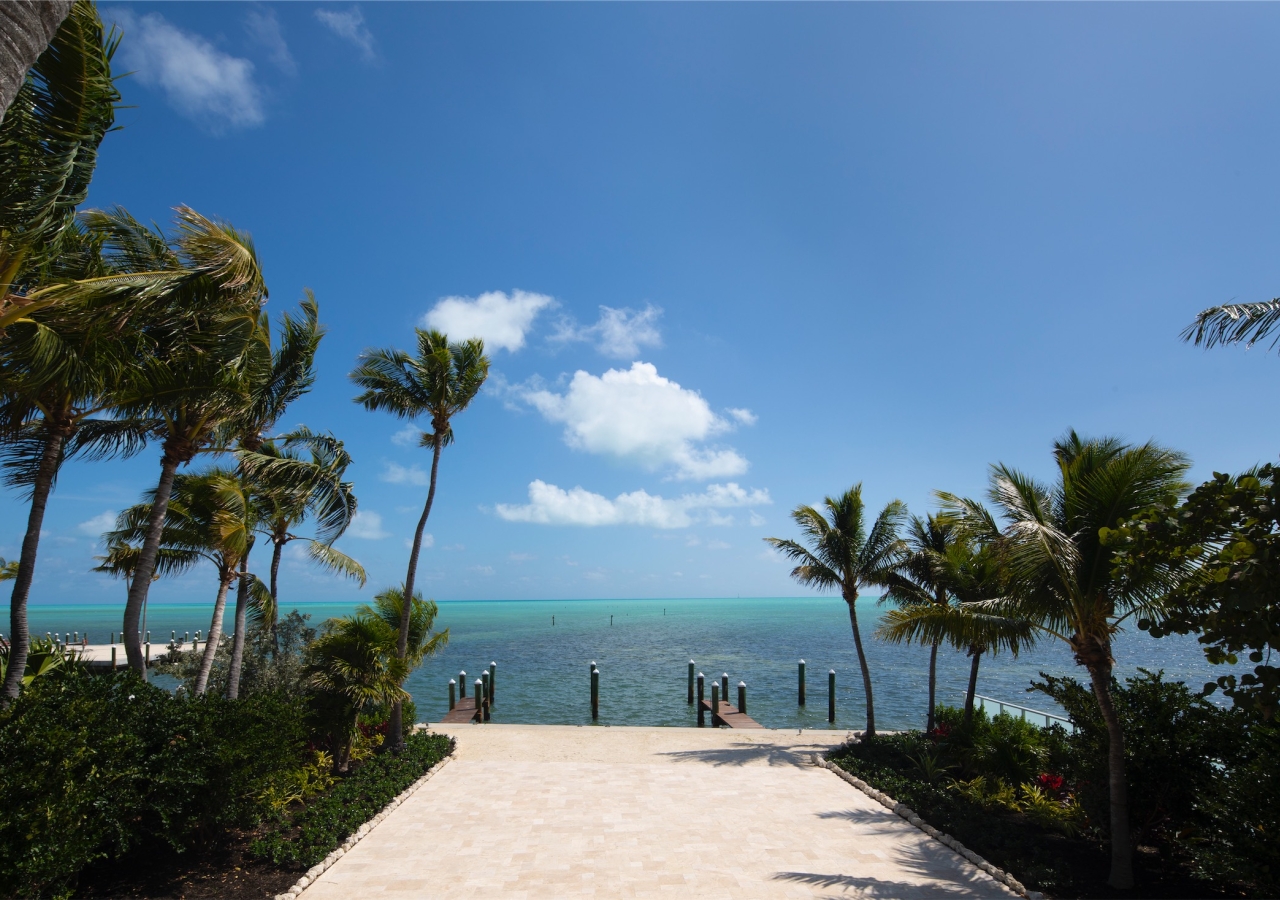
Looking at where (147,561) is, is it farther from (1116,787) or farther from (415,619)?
(1116,787)

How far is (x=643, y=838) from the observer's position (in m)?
8.89

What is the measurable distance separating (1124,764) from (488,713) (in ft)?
69.5

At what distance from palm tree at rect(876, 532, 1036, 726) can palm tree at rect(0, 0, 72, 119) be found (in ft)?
33.0

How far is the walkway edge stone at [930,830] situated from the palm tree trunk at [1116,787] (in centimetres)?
99

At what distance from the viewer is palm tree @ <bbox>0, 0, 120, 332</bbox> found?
5.33 meters

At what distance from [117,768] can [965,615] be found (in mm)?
10532

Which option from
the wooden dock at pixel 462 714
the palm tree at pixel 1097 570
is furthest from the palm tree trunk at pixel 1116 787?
the wooden dock at pixel 462 714

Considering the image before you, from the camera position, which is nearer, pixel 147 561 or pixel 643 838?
pixel 643 838

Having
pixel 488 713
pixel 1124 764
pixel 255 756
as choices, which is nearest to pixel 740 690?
pixel 488 713

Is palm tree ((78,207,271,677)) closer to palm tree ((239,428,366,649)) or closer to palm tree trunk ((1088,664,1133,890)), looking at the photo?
palm tree ((239,428,366,649))

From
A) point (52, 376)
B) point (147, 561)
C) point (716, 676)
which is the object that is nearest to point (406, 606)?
point (147, 561)

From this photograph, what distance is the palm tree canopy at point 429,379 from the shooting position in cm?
1403

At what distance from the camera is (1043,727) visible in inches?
503

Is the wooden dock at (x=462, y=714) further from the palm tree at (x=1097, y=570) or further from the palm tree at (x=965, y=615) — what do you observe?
the palm tree at (x=1097, y=570)
